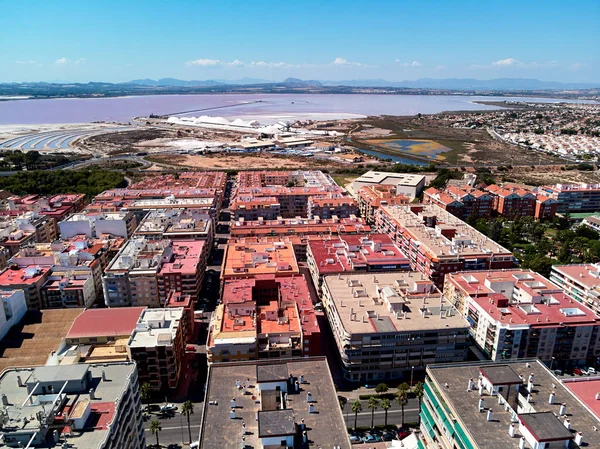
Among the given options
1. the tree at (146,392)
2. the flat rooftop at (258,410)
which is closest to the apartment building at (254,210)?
the tree at (146,392)

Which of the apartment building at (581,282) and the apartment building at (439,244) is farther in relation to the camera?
the apartment building at (439,244)

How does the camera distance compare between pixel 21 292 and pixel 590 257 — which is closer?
pixel 21 292

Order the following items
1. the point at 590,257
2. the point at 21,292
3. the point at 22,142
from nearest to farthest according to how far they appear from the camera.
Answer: the point at 21,292, the point at 590,257, the point at 22,142

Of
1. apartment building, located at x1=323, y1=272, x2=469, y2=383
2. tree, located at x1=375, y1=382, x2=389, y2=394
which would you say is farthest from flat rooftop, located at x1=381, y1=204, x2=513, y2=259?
tree, located at x1=375, y1=382, x2=389, y2=394

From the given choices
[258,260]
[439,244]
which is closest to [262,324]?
[258,260]

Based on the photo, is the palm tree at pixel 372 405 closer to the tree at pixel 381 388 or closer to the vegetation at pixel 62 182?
the tree at pixel 381 388

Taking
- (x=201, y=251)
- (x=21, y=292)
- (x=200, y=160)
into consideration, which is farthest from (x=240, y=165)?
(x=21, y=292)

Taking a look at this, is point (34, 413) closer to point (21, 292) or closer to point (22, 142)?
point (21, 292)
